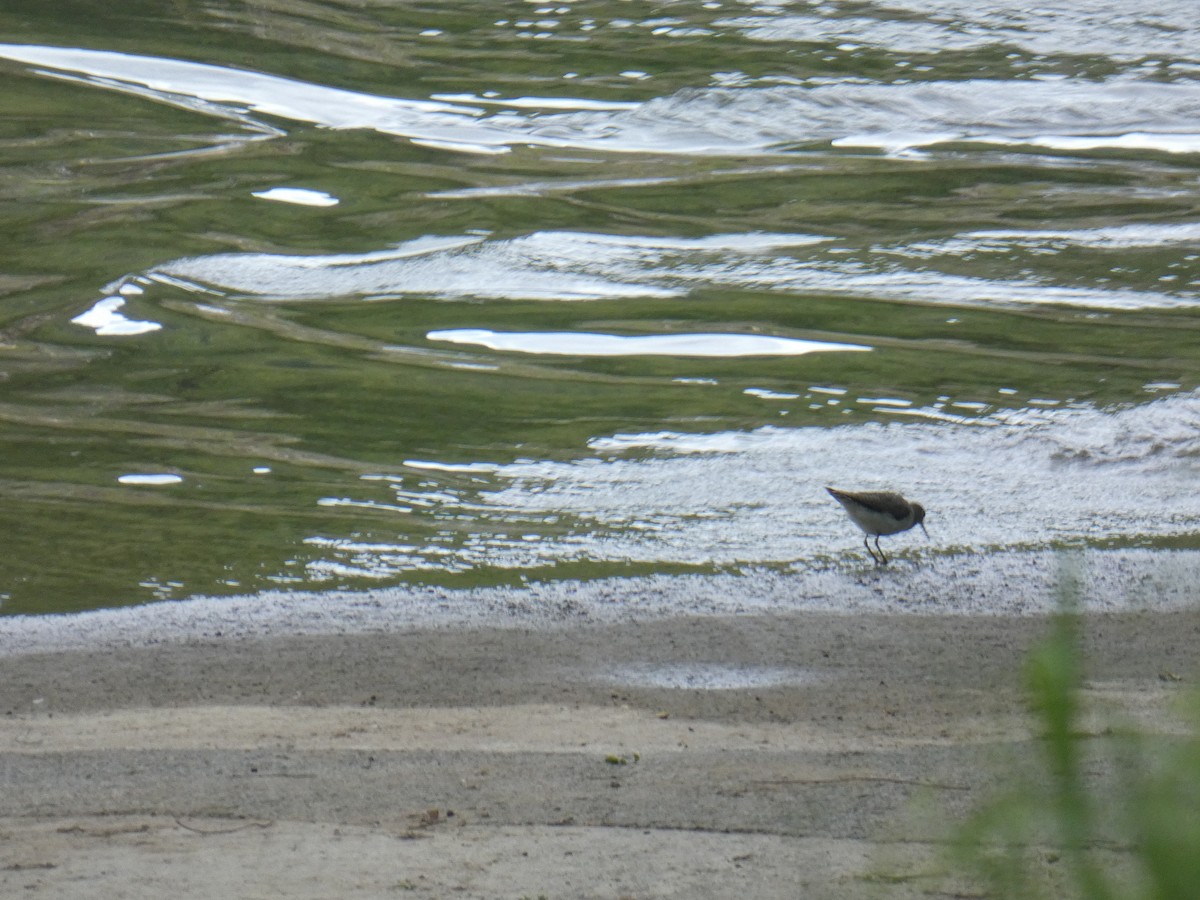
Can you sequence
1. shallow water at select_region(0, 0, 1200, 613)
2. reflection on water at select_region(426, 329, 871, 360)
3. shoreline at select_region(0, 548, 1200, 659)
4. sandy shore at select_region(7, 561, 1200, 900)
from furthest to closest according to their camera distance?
reflection on water at select_region(426, 329, 871, 360) → shallow water at select_region(0, 0, 1200, 613) → shoreline at select_region(0, 548, 1200, 659) → sandy shore at select_region(7, 561, 1200, 900)

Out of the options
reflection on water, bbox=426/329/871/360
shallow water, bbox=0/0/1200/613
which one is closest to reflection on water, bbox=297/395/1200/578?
shallow water, bbox=0/0/1200/613

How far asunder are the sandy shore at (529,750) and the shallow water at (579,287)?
100 cm

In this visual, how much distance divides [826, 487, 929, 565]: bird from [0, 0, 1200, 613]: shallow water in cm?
41

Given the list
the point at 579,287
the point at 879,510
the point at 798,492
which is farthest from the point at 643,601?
the point at 579,287

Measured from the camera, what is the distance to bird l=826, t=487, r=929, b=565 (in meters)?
6.98

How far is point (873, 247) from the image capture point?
43.4 ft

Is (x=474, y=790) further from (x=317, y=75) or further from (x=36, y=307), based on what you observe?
(x=317, y=75)

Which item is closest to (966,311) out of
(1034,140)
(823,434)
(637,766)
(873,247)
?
(873,247)

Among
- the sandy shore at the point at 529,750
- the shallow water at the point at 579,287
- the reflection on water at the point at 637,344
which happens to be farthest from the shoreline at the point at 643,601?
the reflection on water at the point at 637,344

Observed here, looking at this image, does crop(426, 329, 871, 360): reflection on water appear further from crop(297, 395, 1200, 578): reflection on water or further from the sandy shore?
the sandy shore

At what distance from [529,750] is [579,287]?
7.74m

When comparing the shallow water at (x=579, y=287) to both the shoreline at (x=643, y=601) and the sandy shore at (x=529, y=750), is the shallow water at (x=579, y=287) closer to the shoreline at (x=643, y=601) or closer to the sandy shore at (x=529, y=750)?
the shoreline at (x=643, y=601)

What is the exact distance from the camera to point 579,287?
1252cm

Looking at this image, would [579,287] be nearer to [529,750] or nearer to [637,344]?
[637,344]
